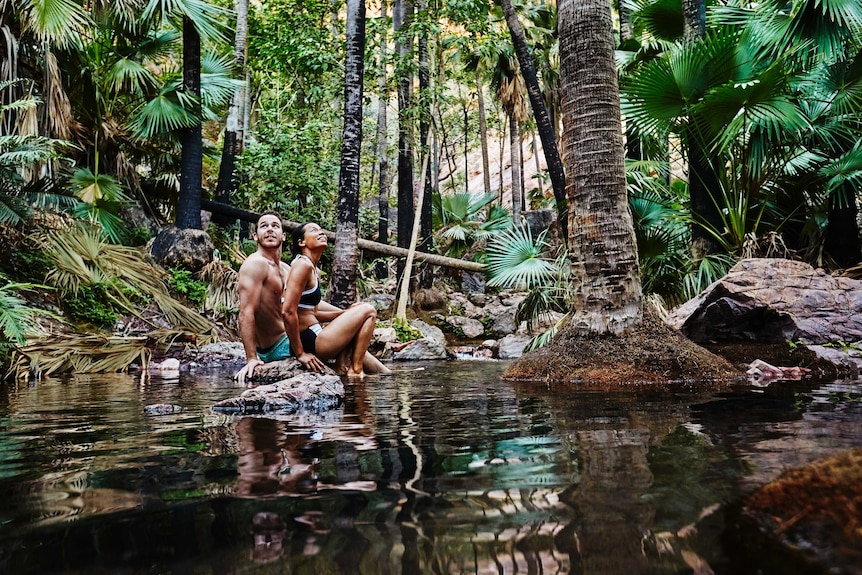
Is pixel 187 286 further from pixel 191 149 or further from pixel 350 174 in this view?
pixel 350 174

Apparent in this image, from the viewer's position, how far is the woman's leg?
4871 mm

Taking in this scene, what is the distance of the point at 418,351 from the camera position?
9516mm

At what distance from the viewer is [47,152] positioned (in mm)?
6324

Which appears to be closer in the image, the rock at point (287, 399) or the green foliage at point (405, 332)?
the rock at point (287, 399)

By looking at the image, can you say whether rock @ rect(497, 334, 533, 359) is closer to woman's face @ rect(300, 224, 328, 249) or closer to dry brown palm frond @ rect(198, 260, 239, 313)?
dry brown palm frond @ rect(198, 260, 239, 313)

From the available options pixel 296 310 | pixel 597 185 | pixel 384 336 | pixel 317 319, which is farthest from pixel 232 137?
pixel 597 185

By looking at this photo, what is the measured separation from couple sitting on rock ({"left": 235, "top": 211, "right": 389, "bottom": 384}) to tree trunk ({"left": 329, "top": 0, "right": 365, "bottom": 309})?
3.26 m

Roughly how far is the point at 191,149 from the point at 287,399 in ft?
31.8

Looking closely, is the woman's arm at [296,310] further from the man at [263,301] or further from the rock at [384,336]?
the rock at [384,336]

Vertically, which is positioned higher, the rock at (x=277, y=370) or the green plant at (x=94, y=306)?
the green plant at (x=94, y=306)

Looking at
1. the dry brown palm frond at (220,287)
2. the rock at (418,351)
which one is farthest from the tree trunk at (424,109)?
the dry brown palm frond at (220,287)

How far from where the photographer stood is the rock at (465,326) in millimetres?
12336

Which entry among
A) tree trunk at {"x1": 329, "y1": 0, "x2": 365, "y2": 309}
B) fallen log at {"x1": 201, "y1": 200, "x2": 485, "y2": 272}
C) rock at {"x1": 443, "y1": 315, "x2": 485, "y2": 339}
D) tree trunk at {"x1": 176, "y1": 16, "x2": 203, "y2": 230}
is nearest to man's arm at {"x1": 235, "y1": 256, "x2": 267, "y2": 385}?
tree trunk at {"x1": 329, "y1": 0, "x2": 365, "y2": 309}

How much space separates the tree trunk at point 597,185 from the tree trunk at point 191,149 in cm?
848
